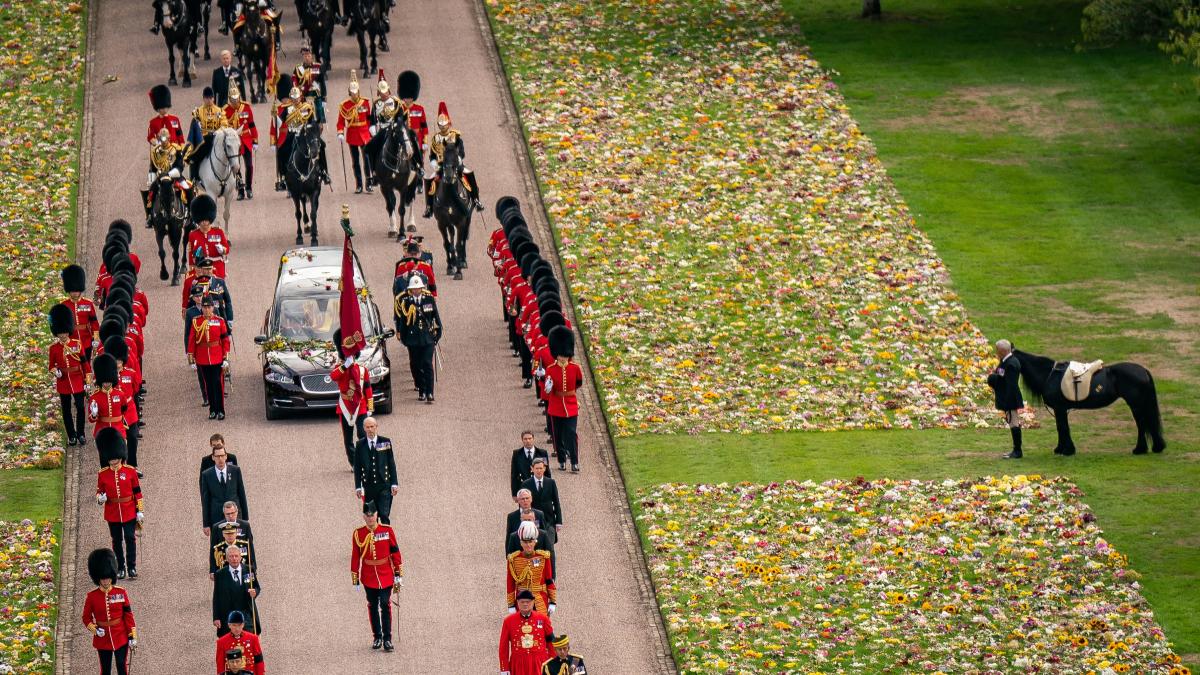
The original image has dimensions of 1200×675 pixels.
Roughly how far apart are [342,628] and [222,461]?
8.54 feet

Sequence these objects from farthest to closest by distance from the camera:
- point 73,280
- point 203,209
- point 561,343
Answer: point 203,209
point 73,280
point 561,343

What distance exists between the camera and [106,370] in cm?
2980

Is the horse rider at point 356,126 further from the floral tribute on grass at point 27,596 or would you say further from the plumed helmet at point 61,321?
the floral tribute on grass at point 27,596

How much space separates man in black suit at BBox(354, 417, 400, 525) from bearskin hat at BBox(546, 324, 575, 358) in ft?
11.4

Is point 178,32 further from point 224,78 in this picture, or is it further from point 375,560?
point 375,560

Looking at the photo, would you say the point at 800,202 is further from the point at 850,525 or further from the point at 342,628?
the point at 342,628

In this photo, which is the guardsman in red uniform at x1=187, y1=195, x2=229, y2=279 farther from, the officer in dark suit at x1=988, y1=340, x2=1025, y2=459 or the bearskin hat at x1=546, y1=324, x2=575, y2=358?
the officer in dark suit at x1=988, y1=340, x2=1025, y2=459

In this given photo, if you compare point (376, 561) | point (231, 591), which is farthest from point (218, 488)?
point (376, 561)

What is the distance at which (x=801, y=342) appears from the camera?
3641 cm

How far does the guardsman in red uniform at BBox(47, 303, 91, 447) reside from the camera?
106 ft

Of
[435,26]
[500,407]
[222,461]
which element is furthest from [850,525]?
[435,26]

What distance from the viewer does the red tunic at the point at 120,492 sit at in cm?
2764

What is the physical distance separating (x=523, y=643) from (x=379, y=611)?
2.95 meters

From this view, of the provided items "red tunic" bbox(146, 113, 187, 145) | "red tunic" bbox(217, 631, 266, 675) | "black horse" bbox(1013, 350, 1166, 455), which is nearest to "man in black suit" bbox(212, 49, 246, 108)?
"red tunic" bbox(146, 113, 187, 145)
